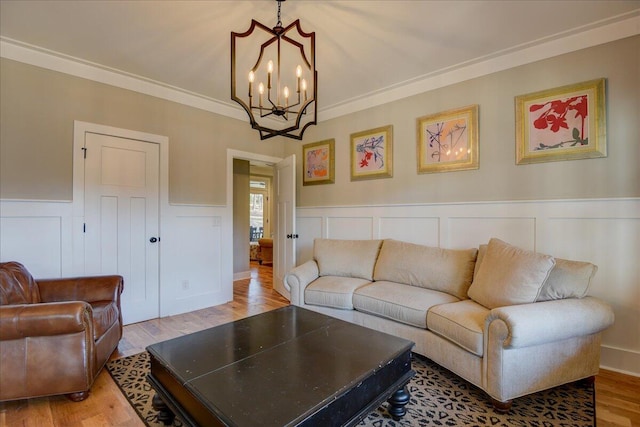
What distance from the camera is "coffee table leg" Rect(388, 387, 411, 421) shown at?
162cm

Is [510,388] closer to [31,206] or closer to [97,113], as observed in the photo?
[31,206]

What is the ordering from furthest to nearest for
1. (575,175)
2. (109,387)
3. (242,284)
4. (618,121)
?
1. (242,284)
2. (575,175)
3. (618,121)
4. (109,387)

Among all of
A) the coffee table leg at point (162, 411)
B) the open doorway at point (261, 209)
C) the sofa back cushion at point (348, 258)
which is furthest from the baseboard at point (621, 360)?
the open doorway at point (261, 209)

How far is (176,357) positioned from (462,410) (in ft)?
5.49

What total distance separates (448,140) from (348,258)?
65.7 inches

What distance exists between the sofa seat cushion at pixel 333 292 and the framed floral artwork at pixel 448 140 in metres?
1.49

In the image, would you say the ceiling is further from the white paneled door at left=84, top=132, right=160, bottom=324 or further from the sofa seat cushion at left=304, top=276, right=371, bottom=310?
the sofa seat cushion at left=304, top=276, right=371, bottom=310

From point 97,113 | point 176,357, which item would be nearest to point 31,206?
point 97,113

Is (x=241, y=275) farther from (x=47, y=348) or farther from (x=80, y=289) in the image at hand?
(x=47, y=348)

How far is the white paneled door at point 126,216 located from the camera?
2.94 m

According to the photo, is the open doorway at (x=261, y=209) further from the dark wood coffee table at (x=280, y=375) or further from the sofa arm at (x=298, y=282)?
the dark wood coffee table at (x=280, y=375)

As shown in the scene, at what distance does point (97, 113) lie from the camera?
297 cm

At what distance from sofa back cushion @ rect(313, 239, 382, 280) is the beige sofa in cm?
21

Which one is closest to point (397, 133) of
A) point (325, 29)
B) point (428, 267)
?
point (325, 29)
